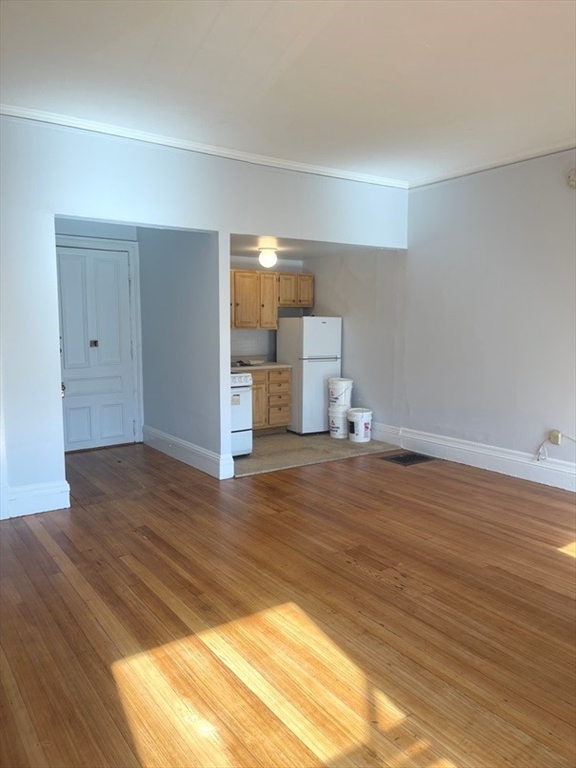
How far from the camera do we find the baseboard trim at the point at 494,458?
16.1ft

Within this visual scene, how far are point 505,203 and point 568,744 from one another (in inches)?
173

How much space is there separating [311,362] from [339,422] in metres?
0.81

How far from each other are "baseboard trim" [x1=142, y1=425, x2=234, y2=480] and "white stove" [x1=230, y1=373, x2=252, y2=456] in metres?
0.44

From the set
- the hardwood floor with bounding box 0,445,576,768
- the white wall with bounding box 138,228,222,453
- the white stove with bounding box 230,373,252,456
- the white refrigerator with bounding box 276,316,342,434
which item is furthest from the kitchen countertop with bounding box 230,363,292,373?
the hardwood floor with bounding box 0,445,576,768

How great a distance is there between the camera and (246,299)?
22.9 ft

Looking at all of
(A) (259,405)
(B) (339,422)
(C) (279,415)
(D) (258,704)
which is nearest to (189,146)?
(A) (259,405)

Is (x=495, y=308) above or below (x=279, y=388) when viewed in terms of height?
above

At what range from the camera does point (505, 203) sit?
516 cm

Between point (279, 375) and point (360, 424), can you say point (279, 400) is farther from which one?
point (360, 424)

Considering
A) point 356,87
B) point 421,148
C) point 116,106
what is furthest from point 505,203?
point 116,106

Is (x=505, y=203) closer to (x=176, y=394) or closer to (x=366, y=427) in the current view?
(x=366, y=427)

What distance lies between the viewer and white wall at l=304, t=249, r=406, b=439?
21.2 feet

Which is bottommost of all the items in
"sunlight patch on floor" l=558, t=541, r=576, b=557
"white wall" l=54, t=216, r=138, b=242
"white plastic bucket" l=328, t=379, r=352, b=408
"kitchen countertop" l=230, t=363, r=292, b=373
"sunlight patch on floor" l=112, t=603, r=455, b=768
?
"sunlight patch on floor" l=112, t=603, r=455, b=768

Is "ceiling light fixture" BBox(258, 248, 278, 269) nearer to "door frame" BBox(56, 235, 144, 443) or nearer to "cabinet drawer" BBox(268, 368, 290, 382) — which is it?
"cabinet drawer" BBox(268, 368, 290, 382)
